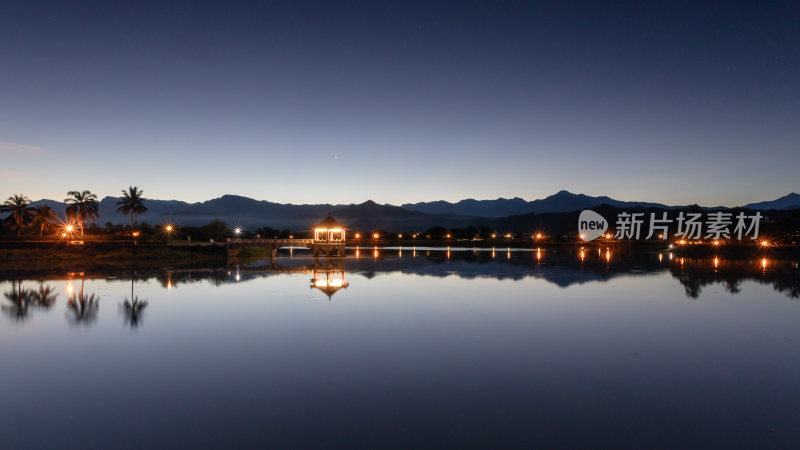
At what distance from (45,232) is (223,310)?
250ft

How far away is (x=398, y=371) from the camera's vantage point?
44.8 feet

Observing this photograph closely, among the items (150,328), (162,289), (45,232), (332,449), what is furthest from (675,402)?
(45,232)

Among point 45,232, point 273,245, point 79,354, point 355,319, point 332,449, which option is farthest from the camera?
point 45,232

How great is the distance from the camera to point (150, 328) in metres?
20.2

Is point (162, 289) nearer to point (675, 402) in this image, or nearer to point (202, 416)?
point (202, 416)

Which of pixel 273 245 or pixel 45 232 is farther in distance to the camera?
pixel 45 232

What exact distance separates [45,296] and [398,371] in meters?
26.5

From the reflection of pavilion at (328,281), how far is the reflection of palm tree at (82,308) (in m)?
12.6

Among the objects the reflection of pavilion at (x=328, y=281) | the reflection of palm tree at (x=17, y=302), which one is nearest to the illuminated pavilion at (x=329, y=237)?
the reflection of pavilion at (x=328, y=281)

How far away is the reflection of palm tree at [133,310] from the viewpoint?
70.3 ft

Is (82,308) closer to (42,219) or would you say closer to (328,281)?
(328,281)

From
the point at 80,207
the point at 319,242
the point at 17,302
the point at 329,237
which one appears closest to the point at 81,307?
the point at 17,302

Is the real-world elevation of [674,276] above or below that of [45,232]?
below

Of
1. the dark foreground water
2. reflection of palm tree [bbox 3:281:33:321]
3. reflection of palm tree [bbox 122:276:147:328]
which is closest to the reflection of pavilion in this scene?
the dark foreground water
